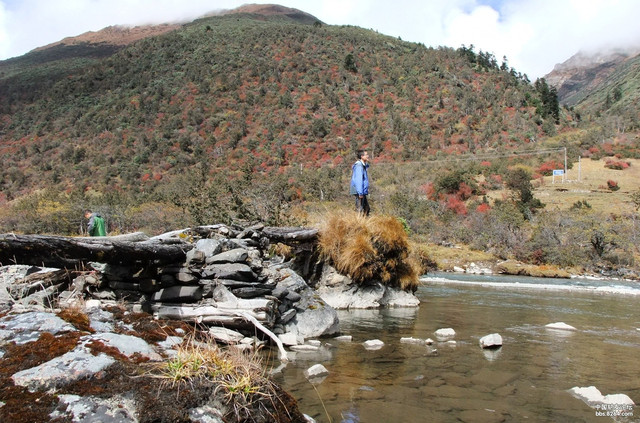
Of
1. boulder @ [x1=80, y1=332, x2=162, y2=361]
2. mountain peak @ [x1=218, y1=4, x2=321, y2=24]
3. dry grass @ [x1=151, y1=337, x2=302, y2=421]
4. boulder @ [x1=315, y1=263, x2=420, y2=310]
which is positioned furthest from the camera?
mountain peak @ [x1=218, y1=4, x2=321, y2=24]

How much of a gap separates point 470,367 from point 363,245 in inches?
201

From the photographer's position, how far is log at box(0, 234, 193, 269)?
5.05m

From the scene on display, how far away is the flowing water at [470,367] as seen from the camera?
4570 millimetres

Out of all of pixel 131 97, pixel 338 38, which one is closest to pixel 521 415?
pixel 131 97

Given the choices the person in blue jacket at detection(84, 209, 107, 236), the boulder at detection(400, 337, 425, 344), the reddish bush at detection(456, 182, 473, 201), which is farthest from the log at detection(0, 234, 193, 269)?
the reddish bush at detection(456, 182, 473, 201)

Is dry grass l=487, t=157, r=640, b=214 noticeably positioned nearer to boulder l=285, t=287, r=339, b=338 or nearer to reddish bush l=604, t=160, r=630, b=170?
reddish bush l=604, t=160, r=630, b=170

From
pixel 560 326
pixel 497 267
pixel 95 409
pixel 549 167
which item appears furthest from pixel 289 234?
pixel 549 167

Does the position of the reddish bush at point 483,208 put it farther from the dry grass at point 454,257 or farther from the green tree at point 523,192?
the dry grass at point 454,257

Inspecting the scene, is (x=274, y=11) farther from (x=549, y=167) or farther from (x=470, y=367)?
(x=470, y=367)

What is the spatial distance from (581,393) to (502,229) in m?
22.0

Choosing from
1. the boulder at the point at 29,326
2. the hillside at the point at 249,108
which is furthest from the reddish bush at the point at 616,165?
the boulder at the point at 29,326

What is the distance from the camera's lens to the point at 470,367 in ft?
19.9

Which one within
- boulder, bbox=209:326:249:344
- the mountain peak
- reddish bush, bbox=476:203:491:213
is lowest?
reddish bush, bbox=476:203:491:213

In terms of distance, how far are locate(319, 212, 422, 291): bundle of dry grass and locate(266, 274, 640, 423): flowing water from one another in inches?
41.3
